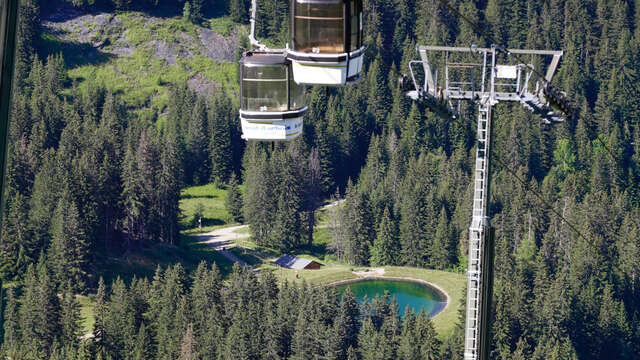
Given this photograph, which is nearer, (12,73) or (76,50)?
(12,73)

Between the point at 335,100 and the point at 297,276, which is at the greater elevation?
the point at 335,100

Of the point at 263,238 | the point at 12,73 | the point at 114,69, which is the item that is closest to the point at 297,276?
the point at 263,238

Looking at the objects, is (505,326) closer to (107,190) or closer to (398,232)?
(398,232)

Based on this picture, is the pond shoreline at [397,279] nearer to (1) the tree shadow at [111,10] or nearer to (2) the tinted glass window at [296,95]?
(1) the tree shadow at [111,10]

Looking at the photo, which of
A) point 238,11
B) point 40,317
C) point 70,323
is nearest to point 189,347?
point 70,323

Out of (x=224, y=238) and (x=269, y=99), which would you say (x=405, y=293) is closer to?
(x=224, y=238)

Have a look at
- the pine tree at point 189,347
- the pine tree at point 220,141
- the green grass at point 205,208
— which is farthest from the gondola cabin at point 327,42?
the pine tree at point 220,141
